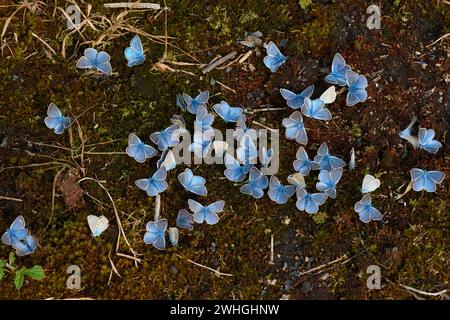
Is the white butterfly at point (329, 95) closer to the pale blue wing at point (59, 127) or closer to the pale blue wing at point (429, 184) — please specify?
the pale blue wing at point (429, 184)

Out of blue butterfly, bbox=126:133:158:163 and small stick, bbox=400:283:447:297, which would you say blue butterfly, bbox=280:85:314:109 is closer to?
blue butterfly, bbox=126:133:158:163

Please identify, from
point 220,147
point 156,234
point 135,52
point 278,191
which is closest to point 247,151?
point 220,147

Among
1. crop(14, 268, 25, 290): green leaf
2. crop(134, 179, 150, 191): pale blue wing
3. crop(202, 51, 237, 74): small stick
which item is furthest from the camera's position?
crop(202, 51, 237, 74): small stick

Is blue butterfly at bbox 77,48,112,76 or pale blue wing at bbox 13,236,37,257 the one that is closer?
pale blue wing at bbox 13,236,37,257

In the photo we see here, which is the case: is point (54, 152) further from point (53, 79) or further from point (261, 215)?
point (261, 215)

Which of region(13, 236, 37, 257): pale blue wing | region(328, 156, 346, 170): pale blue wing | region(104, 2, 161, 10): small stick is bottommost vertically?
region(13, 236, 37, 257): pale blue wing

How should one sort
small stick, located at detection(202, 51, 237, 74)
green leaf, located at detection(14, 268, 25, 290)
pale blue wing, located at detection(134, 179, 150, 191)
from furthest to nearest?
small stick, located at detection(202, 51, 237, 74) < pale blue wing, located at detection(134, 179, 150, 191) < green leaf, located at detection(14, 268, 25, 290)

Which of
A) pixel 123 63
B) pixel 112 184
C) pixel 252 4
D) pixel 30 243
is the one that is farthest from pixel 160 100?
pixel 30 243

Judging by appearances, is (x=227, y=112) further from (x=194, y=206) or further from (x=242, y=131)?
(x=194, y=206)

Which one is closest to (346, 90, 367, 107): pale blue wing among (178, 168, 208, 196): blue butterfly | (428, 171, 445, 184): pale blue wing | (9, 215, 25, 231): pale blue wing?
(428, 171, 445, 184): pale blue wing
